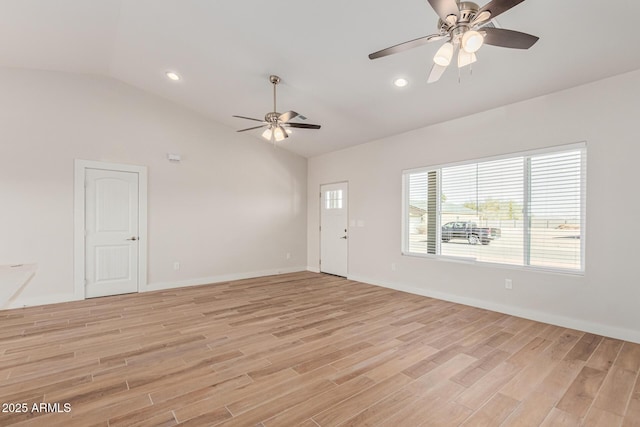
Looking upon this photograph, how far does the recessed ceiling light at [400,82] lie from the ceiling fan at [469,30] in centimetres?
158

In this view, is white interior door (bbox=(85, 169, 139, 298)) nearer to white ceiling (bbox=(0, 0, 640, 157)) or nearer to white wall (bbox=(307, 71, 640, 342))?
white ceiling (bbox=(0, 0, 640, 157))

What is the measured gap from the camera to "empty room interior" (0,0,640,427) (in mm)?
2291

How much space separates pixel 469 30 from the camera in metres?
2.12

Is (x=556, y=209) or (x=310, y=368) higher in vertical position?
(x=556, y=209)

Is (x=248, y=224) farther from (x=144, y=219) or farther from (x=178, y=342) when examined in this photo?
(x=178, y=342)

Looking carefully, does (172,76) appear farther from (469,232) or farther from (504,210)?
(504,210)

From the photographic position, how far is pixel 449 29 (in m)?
2.19

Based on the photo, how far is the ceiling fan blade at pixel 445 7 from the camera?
1.94 metres

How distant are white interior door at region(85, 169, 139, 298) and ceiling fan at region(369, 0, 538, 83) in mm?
5066

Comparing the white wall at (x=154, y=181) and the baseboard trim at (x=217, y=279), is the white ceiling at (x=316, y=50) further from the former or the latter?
the baseboard trim at (x=217, y=279)

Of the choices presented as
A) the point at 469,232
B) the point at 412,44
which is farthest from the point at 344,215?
the point at 412,44

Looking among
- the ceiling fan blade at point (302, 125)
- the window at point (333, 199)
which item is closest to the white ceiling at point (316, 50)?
the ceiling fan blade at point (302, 125)

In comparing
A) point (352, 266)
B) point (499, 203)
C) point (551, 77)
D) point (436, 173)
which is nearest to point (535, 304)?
point (499, 203)

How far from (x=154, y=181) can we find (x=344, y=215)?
3.86m
